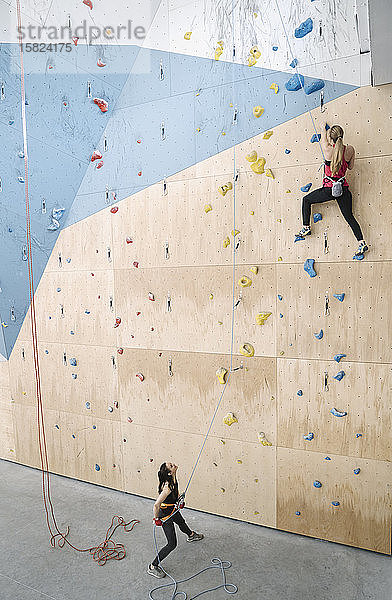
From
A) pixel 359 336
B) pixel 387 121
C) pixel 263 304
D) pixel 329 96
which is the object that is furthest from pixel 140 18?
pixel 359 336

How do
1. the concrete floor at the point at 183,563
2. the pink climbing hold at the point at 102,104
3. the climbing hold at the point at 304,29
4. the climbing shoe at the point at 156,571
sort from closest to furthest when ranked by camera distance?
the concrete floor at the point at 183,563
the climbing shoe at the point at 156,571
the climbing hold at the point at 304,29
the pink climbing hold at the point at 102,104

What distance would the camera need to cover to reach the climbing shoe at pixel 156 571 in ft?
9.16

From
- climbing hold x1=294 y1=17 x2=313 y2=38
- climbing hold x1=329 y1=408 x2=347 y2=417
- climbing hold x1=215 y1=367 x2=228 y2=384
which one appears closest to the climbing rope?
climbing hold x1=215 y1=367 x2=228 y2=384

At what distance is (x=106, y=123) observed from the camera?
144 inches

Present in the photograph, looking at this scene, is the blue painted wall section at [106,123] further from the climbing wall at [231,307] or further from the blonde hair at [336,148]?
the blonde hair at [336,148]

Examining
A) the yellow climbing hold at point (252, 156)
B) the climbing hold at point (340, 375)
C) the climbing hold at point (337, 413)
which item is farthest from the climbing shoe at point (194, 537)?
the yellow climbing hold at point (252, 156)

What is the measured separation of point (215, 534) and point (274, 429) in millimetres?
859

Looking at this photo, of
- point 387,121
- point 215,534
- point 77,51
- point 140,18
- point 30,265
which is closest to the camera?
point 387,121

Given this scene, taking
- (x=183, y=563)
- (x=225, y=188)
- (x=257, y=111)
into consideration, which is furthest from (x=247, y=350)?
(x=257, y=111)

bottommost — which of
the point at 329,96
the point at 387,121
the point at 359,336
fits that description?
the point at 359,336

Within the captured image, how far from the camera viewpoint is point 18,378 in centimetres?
441

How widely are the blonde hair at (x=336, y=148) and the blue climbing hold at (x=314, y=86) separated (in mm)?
331

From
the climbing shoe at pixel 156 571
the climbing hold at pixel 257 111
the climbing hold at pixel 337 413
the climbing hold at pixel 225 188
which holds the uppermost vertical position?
the climbing hold at pixel 257 111

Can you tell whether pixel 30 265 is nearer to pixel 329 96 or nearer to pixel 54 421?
pixel 54 421
